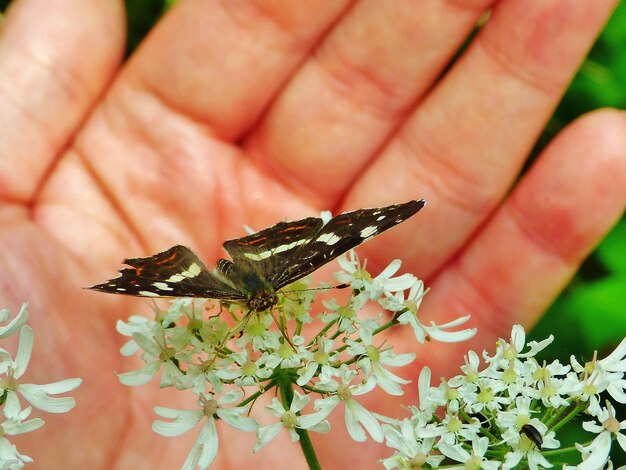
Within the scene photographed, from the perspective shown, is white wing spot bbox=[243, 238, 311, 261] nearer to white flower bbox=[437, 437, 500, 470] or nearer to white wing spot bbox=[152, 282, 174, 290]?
white wing spot bbox=[152, 282, 174, 290]

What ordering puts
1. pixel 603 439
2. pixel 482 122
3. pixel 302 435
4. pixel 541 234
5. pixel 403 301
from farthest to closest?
pixel 482 122
pixel 541 234
pixel 403 301
pixel 302 435
pixel 603 439

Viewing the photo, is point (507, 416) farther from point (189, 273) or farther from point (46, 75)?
point (46, 75)

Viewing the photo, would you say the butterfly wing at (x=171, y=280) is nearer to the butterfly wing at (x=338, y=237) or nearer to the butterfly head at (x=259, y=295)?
the butterfly head at (x=259, y=295)

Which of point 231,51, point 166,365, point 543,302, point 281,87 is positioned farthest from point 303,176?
point 166,365

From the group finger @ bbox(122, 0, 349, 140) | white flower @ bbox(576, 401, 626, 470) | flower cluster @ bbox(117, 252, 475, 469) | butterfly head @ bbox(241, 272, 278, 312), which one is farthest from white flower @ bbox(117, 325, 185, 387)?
finger @ bbox(122, 0, 349, 140)

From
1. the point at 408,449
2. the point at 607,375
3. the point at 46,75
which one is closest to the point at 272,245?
the point at 408,449

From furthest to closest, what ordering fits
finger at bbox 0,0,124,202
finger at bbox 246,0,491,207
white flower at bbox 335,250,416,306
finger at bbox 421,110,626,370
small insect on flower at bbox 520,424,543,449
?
finger at bbox 246,0,491,207, finger at bbox 0,0,124,202, finger at bbox 421,110,626,370, white flower at bbox 335,250,416,306, small insect on flower at bbox 520,424,543,449
